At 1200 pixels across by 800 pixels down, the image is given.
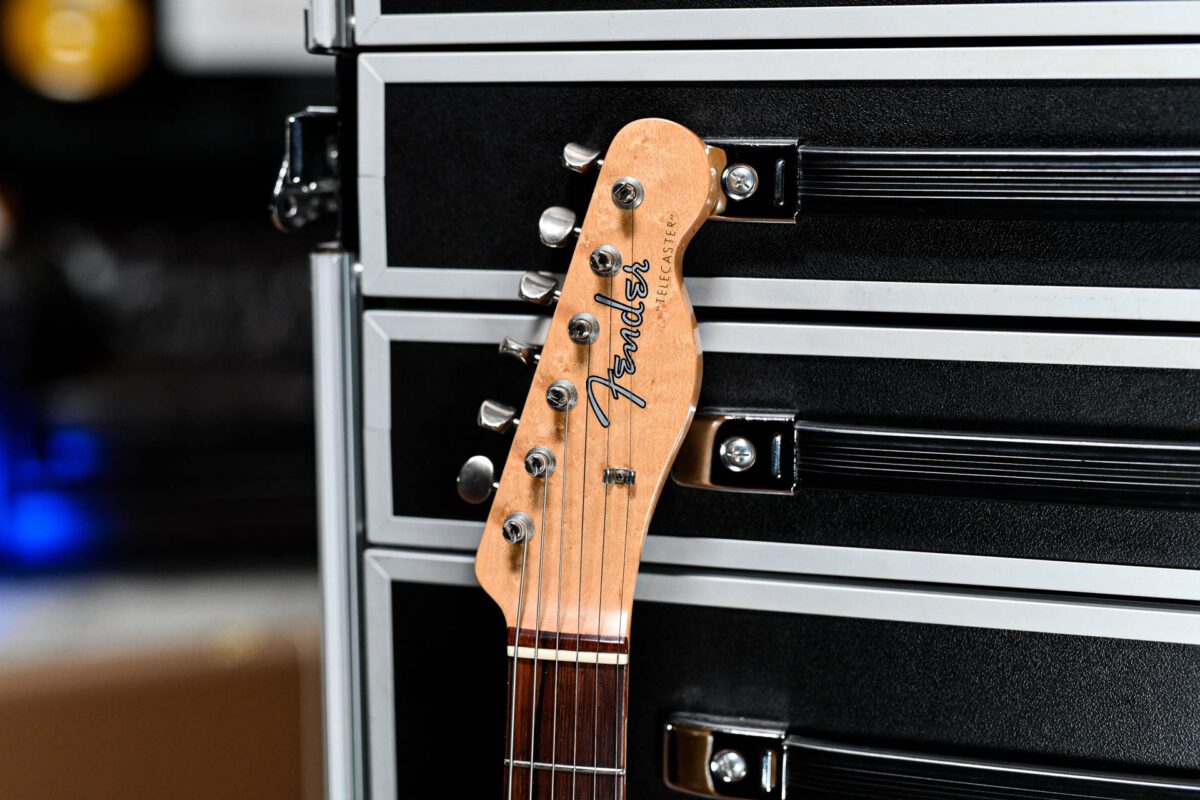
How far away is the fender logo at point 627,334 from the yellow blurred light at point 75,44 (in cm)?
273

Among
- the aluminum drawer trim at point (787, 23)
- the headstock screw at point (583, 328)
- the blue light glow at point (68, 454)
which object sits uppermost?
the aluminum drawer trim at point (787, 23)

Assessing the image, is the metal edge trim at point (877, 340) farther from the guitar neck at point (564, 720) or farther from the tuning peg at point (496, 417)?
the guitar neck at point (564, 720)

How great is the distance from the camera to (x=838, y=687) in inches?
22.6

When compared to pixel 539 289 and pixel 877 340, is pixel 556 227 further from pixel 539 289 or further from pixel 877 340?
pixel 877 340

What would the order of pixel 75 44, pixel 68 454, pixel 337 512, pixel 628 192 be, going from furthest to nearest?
pixel 75 44 → pixel 68 454 → pixel 337 512 → pixel 628 192

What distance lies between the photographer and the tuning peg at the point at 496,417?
0.55 m

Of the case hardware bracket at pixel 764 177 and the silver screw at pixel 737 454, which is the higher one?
the case hardware bracket at pixel 764 177

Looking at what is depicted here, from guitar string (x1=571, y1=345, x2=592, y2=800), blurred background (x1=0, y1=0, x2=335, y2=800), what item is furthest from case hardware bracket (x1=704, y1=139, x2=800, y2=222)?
blurred background (x1=0, y1=0, x2=335, y2=800)

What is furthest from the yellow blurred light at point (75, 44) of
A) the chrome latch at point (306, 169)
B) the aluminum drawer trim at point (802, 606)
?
the aluminum drawer trim at point (802, 606)

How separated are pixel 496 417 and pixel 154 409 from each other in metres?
1.98

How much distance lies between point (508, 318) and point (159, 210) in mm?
2521

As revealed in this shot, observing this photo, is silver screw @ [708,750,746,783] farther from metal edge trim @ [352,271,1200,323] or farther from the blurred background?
the blurred background

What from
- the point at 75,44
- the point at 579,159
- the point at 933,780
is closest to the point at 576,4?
the point at 579,159

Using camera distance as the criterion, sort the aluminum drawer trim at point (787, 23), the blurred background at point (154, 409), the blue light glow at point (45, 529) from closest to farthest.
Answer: the aluminum drawer trim at point (787, 23), the blurred background at point (154, 409), the blue light glow at point (45, 529)
